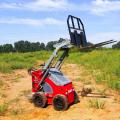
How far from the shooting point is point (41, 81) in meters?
10.2

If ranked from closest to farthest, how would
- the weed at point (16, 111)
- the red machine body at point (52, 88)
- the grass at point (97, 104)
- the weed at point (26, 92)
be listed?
the weed at point (16, 111) → the grass at point (97, 104) → the red machine body at point (52, 88) → the weed at point (26, 92)

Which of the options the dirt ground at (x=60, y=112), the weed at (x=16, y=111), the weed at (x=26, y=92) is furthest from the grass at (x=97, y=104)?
the weed at (x=26, y=92)

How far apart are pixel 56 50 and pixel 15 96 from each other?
2.89m

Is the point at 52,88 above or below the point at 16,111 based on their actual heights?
above

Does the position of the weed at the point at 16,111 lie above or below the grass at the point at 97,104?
above

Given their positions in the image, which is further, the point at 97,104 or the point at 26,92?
the point at 26,92

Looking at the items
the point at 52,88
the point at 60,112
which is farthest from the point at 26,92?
the point at 60,112

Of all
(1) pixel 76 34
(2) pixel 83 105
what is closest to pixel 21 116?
(2) pixel 83 105

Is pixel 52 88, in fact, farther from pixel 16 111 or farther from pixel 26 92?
pixel 26 92

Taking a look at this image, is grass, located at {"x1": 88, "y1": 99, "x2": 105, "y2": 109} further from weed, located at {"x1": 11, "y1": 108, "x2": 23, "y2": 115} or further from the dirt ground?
weed, located at {"x1": 11, "y1": 108, "x2": 23, "y2": 115}

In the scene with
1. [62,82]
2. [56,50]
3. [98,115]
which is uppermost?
[56,50]

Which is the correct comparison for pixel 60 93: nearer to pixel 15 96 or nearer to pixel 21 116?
pixel 21 116

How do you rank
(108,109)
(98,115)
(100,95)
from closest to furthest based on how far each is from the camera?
(98,115) → (108,109) → (100,95)

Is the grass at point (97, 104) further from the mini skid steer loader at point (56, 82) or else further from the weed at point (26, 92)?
the weed at point (26, 92)
